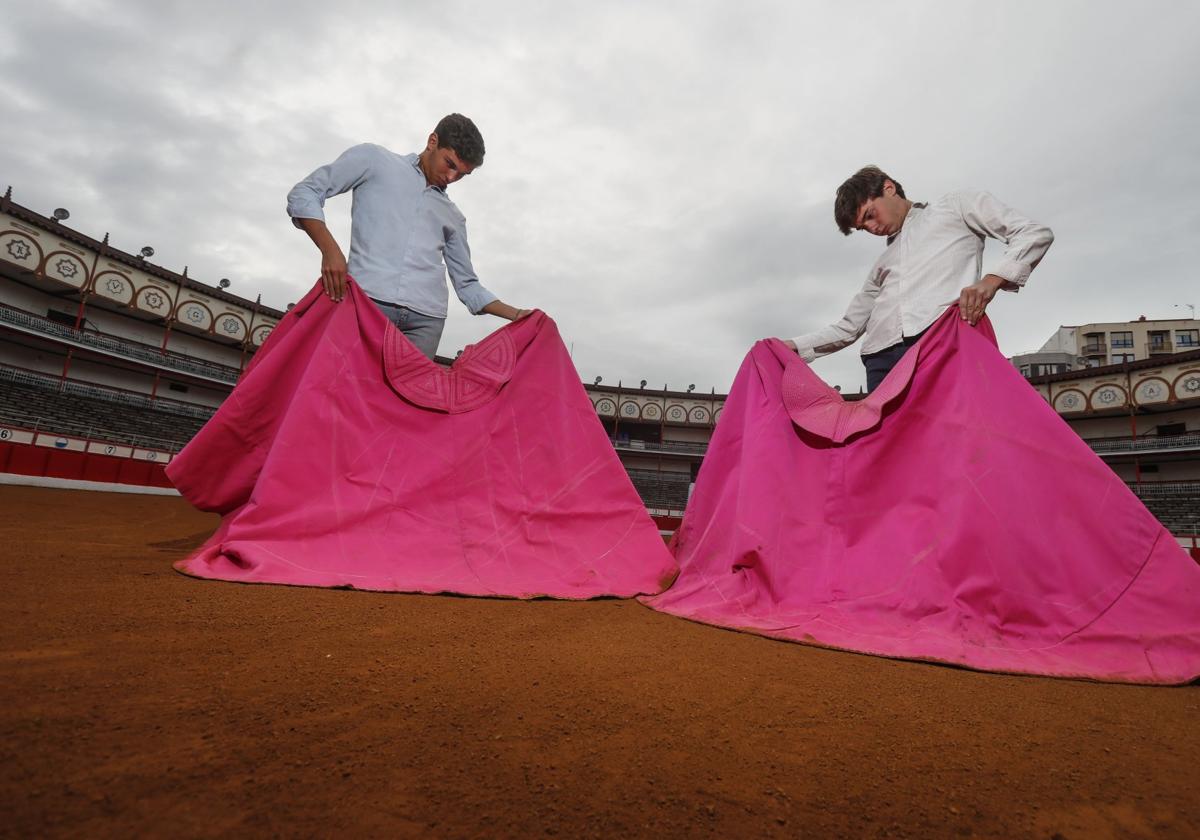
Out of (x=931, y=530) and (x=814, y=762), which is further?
(x=931, y=530)

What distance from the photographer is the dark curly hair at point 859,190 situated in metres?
2.42

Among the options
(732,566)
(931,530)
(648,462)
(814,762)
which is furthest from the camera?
(648,462)

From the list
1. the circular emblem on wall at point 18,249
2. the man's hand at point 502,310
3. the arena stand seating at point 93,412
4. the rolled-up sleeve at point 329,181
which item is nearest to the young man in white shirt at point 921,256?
the man's hand at point 502,310

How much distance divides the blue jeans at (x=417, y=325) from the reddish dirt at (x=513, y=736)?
151 centimetres

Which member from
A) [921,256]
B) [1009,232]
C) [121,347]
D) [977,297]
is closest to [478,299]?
[921,256]

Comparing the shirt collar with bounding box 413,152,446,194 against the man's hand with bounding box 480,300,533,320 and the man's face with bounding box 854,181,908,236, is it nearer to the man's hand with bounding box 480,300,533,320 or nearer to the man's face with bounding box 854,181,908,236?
the man's hand with bounding box 480,300,533,320

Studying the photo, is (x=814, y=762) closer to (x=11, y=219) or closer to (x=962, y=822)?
(x=962, y=822)

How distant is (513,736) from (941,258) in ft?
7.93

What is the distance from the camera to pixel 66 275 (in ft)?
50.2

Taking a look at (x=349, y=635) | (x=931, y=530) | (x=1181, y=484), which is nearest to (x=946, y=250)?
(x=931, y=530)

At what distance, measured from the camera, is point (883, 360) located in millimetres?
2414

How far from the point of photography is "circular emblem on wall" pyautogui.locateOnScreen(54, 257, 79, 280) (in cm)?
1509

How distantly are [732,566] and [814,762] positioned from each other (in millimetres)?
1285

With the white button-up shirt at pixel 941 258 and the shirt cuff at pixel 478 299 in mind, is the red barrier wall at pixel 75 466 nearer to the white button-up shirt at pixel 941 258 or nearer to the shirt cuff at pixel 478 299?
the shirt cuff at pixel 478 299
